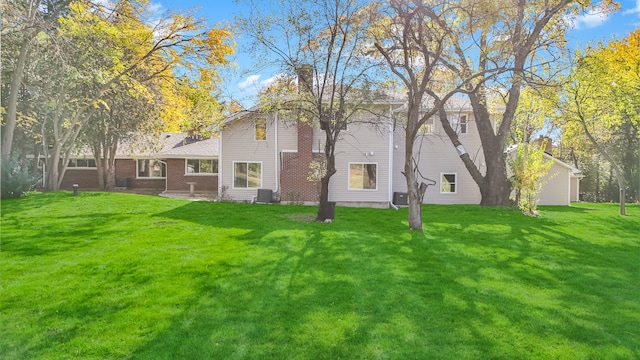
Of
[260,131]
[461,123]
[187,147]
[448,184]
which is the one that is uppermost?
[461,123]

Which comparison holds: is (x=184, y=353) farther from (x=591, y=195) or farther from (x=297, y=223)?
(x=591, y=195)

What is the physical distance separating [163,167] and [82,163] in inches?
244

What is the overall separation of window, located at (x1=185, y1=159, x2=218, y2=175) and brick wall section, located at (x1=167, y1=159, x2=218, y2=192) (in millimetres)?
A: 335

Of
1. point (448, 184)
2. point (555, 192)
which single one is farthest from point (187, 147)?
point (555, 192)

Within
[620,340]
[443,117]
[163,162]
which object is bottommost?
[620,340]

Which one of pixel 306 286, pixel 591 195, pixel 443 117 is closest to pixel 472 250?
pixel 306 286

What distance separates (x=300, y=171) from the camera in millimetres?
20031

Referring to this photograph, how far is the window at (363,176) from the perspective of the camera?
67.4ft

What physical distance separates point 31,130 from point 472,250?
22.2 meters

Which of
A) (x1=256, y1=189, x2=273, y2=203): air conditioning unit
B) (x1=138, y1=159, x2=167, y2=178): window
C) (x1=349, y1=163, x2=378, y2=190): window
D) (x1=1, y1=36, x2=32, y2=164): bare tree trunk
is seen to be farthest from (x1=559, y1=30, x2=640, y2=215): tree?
(x1=138, y1=159, x2=167, y2=178): window

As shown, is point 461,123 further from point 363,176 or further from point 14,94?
point 14,94

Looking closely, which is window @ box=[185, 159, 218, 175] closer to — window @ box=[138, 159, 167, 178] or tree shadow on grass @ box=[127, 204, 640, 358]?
window @ box=[138, 159, 167, 178]

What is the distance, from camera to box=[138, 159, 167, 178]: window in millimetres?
30469

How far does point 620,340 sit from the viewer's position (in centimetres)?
510
